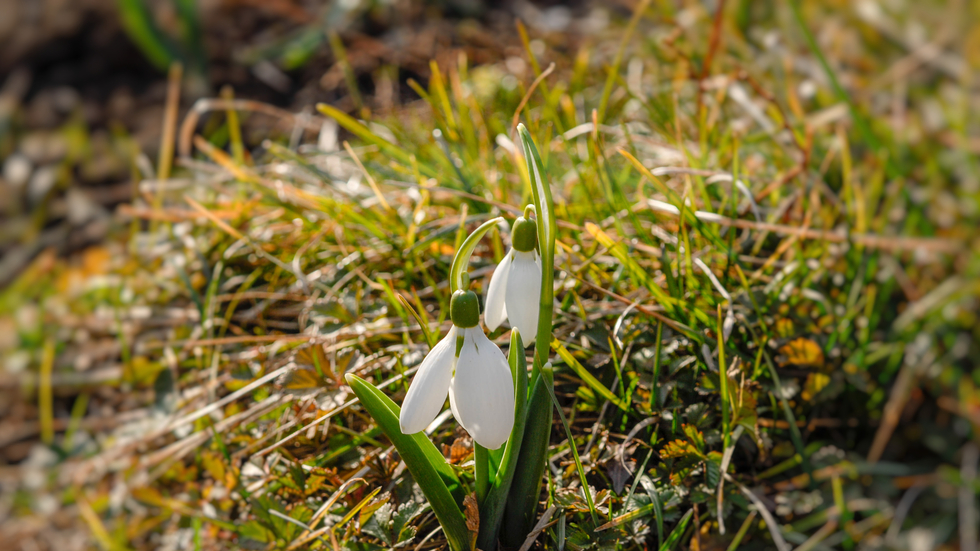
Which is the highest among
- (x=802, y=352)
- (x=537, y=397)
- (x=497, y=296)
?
(x=497, y=296)

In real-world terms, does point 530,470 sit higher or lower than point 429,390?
lower

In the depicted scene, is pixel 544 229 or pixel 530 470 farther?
pixel 530 470

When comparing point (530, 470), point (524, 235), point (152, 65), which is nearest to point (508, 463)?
point (530, 470)

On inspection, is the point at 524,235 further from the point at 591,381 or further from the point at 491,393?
the point at 591,381

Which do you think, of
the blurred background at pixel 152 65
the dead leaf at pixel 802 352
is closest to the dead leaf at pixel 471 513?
the dead leaf at pixel 802 352

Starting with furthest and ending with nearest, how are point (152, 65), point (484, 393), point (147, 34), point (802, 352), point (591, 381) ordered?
point (152, 65), point (147, 34), point (802, 352), point (591, 381), point (484, 393)

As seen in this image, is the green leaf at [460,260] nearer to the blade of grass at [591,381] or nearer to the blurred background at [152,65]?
the blade of grass at [591,381]

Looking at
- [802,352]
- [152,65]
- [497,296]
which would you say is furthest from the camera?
[152,65]

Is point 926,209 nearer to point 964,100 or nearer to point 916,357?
point 964,100
